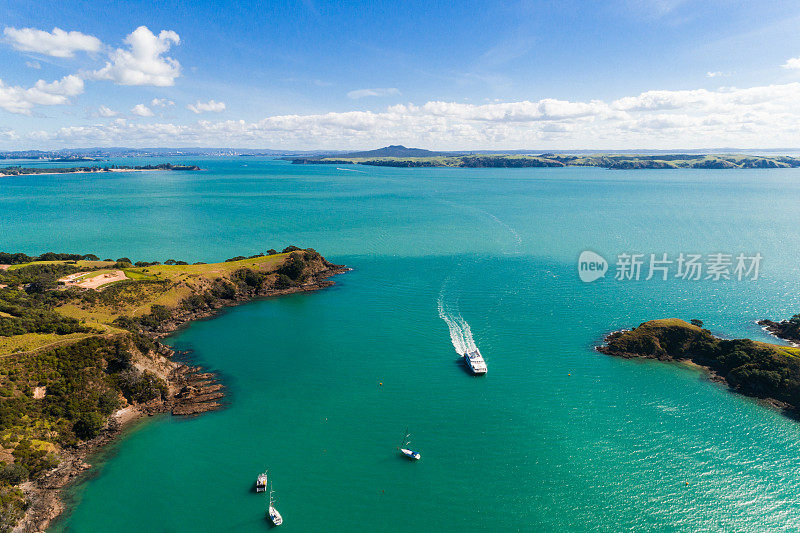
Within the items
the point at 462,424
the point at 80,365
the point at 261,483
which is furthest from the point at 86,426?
the point at 462,424

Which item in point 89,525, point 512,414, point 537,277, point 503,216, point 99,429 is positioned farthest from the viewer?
point 503,216

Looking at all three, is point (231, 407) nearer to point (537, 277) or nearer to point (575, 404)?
point (575, 404)

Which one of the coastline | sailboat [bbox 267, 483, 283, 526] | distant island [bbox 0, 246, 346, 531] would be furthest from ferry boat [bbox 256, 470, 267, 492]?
distant island [bbox 0, 246, 346, 531]

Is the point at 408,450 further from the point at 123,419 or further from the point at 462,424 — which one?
the point at 123,419

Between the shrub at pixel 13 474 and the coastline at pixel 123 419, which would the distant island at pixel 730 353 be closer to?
the coastline at pixel 123 419

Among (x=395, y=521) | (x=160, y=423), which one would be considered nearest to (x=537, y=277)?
(x=395, y=521)

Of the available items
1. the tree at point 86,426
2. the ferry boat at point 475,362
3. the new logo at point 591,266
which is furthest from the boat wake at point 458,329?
the tree at point 86,426
